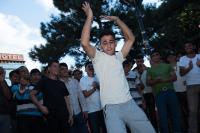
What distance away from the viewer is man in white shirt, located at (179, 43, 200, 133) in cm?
977

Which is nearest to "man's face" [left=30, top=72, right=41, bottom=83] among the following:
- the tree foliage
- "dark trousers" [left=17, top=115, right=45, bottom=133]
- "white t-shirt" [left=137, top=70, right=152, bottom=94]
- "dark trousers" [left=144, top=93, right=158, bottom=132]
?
"dark trousers" [left=17, top=115, right=45, bottom=133]

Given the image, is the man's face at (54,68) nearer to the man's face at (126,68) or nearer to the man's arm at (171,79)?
the man's face at (126,68)

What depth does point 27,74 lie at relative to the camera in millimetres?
8602

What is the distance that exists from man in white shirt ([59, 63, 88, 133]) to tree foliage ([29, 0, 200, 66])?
49.0 feet

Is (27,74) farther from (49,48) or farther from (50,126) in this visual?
(49,48)

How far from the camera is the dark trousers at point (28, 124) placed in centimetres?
829

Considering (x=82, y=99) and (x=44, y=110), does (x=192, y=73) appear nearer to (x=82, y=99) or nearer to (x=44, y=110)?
(x=82, y=99)

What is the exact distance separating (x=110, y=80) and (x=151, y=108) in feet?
19.0

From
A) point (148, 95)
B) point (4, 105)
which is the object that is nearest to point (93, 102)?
point (148, 95)

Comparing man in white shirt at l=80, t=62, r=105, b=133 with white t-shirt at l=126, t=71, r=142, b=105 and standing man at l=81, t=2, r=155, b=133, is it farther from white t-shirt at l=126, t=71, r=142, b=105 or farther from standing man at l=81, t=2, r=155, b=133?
standing man at l=81, t=2, r=155, b=133

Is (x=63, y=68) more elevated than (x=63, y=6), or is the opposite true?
(x=63, y=6)

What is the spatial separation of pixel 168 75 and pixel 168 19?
1712cm

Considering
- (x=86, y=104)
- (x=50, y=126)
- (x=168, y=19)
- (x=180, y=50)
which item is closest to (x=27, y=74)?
(x=50, y=126)

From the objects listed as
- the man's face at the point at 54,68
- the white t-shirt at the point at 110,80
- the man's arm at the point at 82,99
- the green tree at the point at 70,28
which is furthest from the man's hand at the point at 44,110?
the green tree at the point at 70,28
